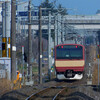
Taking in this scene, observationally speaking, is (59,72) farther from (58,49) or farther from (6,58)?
(6,58)

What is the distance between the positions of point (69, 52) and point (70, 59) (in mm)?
568

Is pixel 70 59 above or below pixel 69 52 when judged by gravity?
below

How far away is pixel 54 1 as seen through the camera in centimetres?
2378

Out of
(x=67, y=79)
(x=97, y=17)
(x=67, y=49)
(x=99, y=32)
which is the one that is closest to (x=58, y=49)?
(x=67, y=49)

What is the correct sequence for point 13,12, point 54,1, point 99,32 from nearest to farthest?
point 13,12, point 54,1, point 99,32

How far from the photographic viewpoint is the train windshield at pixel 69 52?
942 inches

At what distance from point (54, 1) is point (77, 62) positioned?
16.5 ft

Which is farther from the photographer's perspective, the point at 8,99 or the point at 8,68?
the point at 8,68

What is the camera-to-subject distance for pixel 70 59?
78.4 feet

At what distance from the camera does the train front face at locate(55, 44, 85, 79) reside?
939 inches

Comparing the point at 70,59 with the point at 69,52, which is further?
the point at 69,52

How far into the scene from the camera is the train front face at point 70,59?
23.8 m

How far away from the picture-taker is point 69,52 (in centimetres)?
2405

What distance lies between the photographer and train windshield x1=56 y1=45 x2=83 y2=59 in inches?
942
